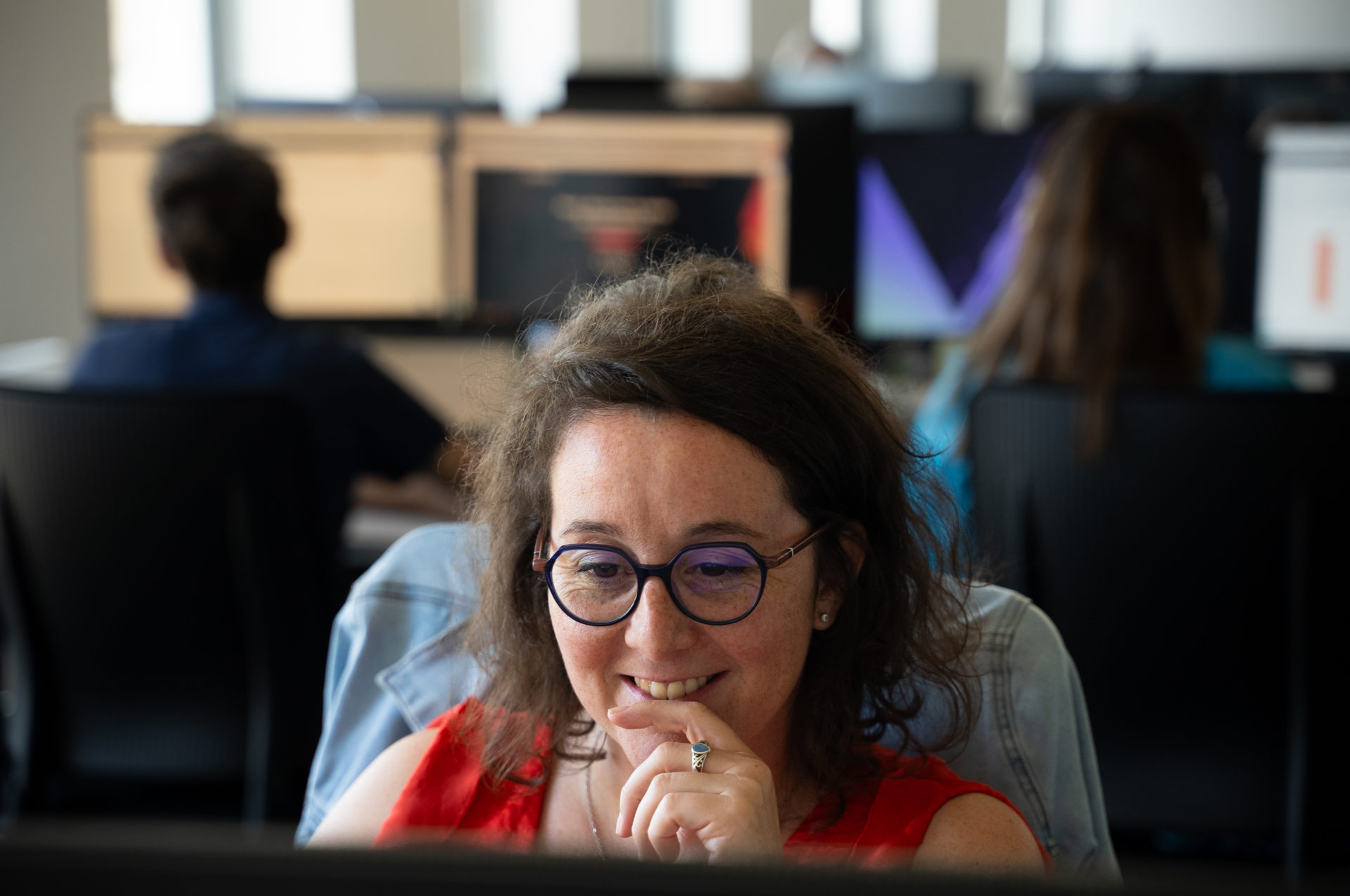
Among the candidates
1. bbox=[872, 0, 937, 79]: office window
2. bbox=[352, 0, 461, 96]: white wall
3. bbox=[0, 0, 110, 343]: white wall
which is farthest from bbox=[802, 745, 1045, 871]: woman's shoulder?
bbox=[872, 0, 937, 79]: office window

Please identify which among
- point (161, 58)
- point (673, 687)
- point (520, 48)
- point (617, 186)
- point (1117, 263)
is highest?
point (520, 48)

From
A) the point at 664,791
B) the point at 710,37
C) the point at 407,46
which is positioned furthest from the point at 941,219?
the point at 710,37

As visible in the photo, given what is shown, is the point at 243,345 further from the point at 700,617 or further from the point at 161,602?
the point at 700,617

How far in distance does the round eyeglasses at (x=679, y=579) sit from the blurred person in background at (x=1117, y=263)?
0.99 meters

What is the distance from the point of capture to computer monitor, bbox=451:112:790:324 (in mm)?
2443

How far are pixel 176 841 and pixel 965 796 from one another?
67 centimetres

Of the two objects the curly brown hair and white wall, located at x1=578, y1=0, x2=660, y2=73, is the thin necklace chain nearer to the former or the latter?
the curly brown hair

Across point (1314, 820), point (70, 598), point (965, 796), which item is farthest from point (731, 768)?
point (70, 598)

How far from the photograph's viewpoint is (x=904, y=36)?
678cm

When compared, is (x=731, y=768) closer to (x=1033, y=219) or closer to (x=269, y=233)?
(x=1033, y=219)

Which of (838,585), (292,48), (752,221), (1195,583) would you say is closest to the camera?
(838,585)

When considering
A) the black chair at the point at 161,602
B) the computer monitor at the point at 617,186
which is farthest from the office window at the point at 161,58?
the black chair at the point at 161,602

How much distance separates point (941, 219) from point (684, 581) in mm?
1932

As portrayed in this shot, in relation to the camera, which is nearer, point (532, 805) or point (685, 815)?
point (685, 815)
